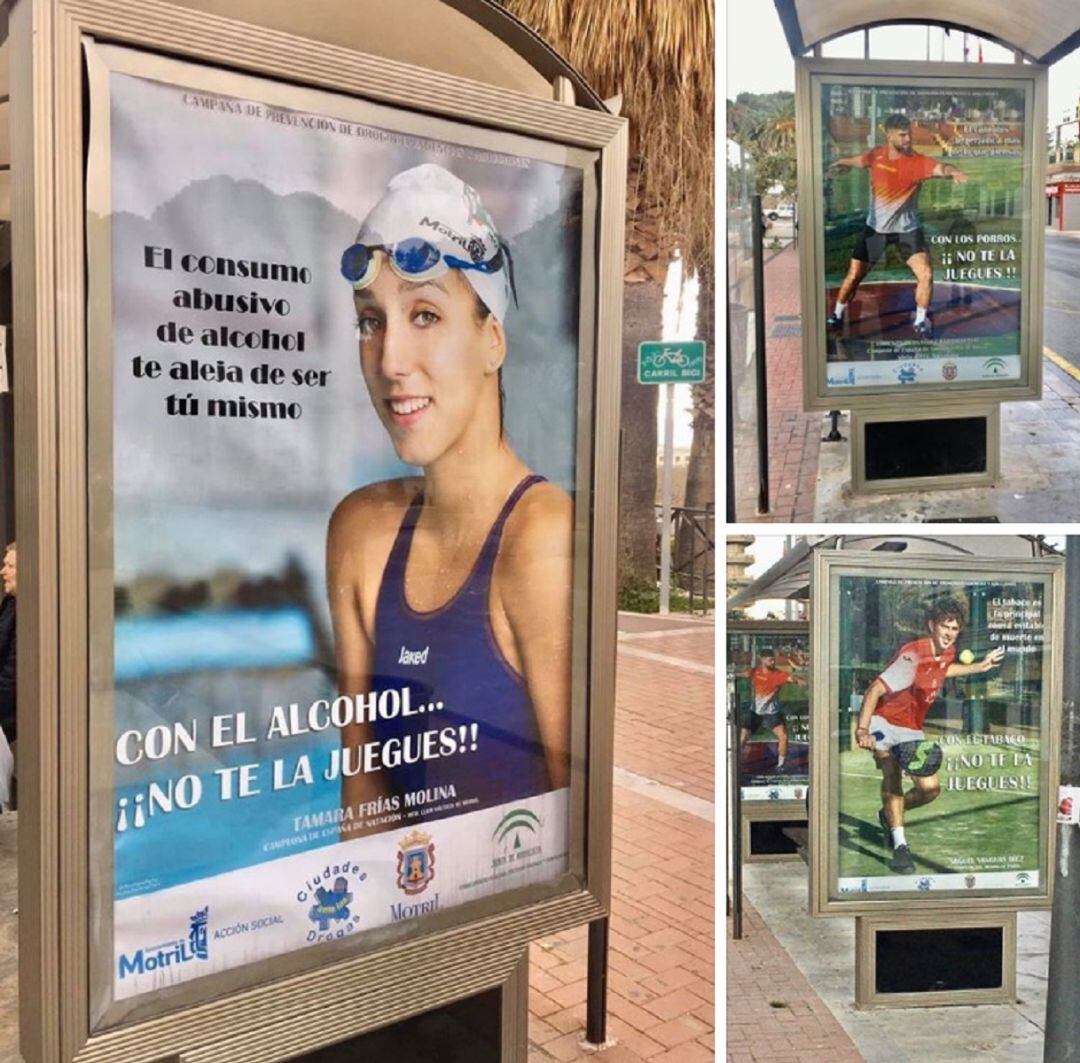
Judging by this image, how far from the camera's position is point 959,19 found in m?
2.11

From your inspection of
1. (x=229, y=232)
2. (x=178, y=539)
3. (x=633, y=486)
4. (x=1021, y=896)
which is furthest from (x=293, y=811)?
(x=1021, y=896)

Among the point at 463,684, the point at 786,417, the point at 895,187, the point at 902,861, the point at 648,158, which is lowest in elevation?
the point at 902,861

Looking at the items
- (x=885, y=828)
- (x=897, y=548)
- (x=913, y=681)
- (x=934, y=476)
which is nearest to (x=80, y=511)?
(x=934, y=476)

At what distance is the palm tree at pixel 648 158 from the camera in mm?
2785

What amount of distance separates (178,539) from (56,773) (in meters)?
0.36

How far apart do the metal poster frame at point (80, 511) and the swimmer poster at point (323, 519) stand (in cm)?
2

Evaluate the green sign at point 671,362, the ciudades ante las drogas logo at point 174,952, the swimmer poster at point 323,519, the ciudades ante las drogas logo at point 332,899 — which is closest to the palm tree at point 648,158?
the green sign at point 671,362

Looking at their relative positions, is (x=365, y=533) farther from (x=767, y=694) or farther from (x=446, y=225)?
(x=767, y=694)

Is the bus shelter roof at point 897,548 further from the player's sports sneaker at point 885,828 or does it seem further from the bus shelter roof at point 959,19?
the bus shelter roof at point 959,19

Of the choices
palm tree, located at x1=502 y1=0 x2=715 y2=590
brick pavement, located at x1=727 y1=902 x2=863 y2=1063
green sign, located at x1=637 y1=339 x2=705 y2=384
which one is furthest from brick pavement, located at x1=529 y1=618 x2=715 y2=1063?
green sign, located at x1=637 y1=339 x2=705 y2=384

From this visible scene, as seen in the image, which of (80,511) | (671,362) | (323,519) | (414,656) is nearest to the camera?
(80,511)

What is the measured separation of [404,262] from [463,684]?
0.75m

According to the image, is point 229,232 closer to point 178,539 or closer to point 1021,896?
point 178,539

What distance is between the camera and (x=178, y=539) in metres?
1.66
